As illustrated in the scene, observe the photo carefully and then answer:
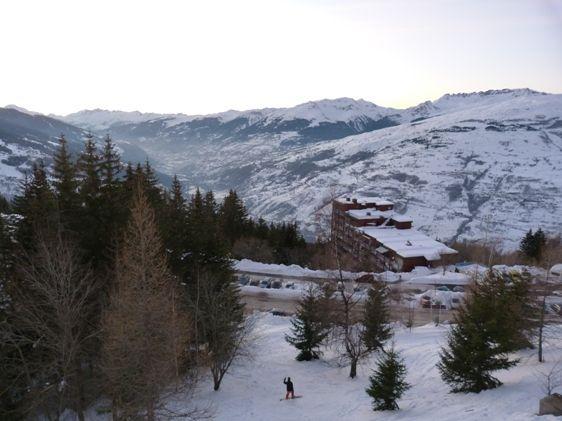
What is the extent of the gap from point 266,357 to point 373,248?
42.2 m

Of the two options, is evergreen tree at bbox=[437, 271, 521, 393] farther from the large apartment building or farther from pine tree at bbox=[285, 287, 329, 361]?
the large apartment building

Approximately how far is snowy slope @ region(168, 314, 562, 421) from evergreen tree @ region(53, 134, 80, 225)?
33.0 feet

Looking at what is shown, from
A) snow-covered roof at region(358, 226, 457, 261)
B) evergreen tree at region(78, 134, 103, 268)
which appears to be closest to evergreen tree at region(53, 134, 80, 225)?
evergreen tree at region(78, 134, 103, 268)

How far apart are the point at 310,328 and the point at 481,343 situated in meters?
10.7

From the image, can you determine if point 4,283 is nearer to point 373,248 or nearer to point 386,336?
point 386,336

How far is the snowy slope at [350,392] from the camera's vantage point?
48.8 ft

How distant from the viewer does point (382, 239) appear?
65625 millimetres

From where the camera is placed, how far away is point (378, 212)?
77.2m

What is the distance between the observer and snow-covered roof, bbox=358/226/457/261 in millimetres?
58000

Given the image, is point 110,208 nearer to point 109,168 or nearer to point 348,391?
point 109,168

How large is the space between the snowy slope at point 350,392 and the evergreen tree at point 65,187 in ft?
33.0

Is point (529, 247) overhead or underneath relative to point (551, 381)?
overhead

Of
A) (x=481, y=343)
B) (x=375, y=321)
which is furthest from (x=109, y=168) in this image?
(x=481, y=343)

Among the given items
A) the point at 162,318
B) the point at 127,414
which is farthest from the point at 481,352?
the point at 127,414
